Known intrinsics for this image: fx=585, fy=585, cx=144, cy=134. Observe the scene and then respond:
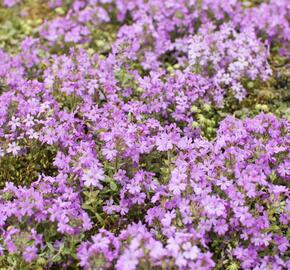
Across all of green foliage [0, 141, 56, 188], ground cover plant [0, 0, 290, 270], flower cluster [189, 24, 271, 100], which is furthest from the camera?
flower cluster [189, 24, 271, 100]

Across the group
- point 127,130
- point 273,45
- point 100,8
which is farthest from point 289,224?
point 100,8

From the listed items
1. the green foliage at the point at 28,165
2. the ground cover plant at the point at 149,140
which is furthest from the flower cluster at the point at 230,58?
the green foliage at the point at 28,165

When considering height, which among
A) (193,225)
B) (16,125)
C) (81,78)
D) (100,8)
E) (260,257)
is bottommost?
(260,257)

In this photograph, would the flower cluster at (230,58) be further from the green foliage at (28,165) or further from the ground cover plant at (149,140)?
the green foliage at (28,165)

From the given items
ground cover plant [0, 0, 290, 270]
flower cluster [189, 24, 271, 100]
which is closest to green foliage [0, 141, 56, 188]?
ground cover plant [0, 0, 290, 270]

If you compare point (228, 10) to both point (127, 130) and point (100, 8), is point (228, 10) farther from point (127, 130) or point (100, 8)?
point (127, 130)

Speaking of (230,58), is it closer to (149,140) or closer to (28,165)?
(149,140)

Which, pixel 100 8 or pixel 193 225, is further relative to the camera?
pixel 100 8

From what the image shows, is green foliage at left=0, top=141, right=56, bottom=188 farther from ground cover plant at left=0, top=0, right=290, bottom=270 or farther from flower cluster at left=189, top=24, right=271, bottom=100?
flower cluster at left=189, top=24, right=271, bottom=100

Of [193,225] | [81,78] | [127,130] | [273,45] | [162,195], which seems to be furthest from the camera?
[273,45]
